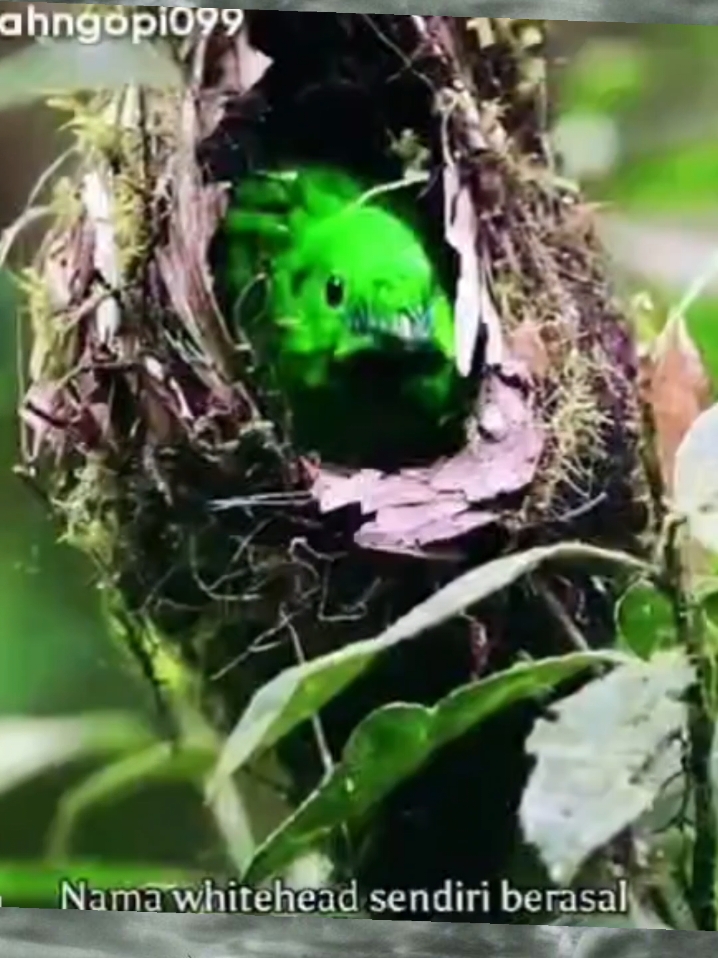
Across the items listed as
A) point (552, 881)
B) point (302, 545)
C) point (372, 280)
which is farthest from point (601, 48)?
point (552, 881)

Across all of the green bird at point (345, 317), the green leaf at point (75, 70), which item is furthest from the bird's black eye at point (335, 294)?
the green leaf at point (75, 70)

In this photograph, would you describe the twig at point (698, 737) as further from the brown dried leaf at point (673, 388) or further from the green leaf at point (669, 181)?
the green leaf at point (669, 181)

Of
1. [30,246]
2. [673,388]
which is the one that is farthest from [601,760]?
[30,246]

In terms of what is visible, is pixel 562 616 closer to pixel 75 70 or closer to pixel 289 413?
pixel 289 413

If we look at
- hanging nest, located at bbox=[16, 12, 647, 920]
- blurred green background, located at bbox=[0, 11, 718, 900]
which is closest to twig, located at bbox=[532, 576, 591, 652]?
hanging nest, located at bbox=[16, 12, 647, 920]

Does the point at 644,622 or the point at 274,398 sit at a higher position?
the point at 274,398

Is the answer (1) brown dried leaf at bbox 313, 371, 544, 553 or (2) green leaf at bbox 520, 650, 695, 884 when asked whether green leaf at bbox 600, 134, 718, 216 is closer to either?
(1) brown dried leaf at bbox 313, 371, 544, 553
